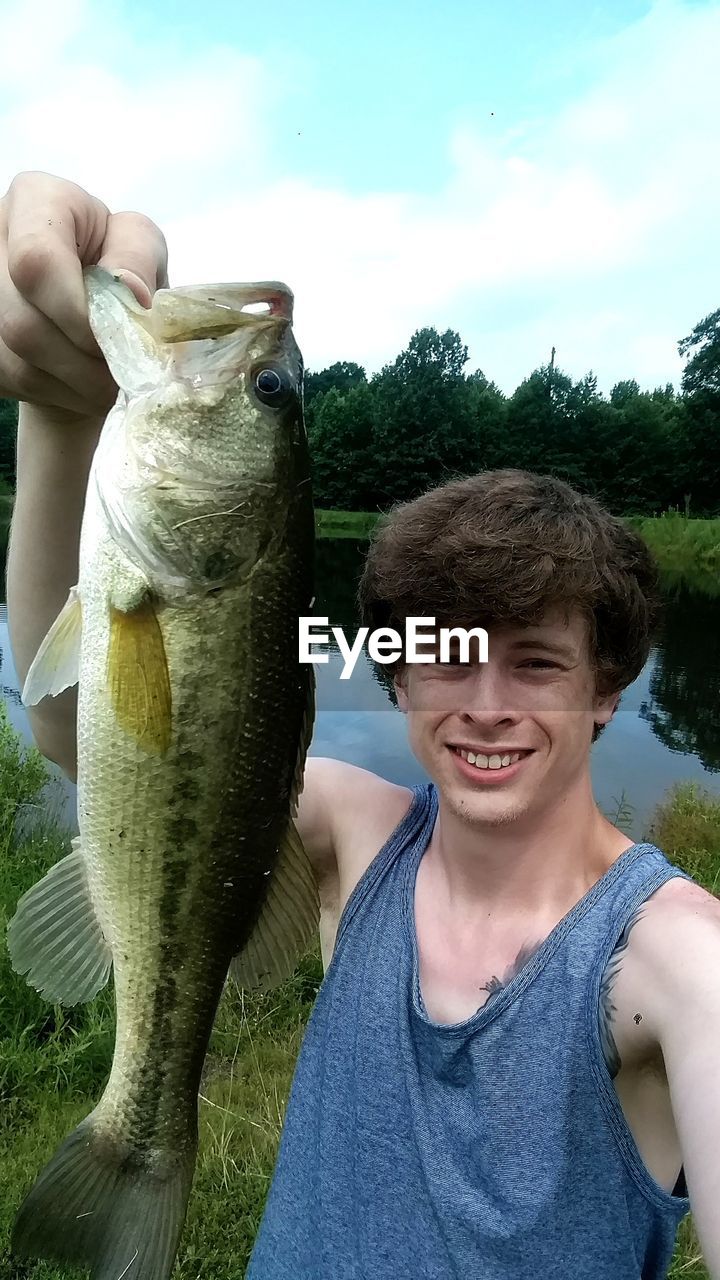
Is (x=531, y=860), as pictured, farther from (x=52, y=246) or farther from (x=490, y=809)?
(x=52, y=246)

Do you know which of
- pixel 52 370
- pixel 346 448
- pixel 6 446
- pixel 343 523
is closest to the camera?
pixel 52 370

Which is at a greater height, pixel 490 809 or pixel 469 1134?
pixel 490 809

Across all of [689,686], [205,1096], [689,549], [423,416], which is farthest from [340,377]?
[205,1096]

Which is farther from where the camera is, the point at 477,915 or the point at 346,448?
the point at 346,448

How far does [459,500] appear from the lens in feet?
6.37

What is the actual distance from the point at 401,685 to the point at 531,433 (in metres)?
42.7

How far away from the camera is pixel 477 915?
5.97ft

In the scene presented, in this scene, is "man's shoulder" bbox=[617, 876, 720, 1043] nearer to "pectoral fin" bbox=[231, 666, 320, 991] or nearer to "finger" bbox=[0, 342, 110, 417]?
"pectoral fin" bbox=[231, 666, 320, 991]

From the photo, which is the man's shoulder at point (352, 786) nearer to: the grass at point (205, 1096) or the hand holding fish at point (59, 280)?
the hand holding fish at point (59, 280)

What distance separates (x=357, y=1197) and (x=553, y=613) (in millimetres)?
1242

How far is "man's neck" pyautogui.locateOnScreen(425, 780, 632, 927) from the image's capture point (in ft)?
5.74

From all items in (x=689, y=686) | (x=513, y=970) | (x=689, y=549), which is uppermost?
(x=689, y=549)

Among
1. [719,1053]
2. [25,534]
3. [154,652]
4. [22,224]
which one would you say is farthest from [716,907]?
[22,224]

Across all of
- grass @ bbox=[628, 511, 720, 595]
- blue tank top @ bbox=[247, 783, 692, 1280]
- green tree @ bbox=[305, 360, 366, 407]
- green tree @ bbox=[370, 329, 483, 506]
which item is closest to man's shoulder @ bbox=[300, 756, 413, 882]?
blue tank top @ bbox=[247, 783, 692, 1280]
